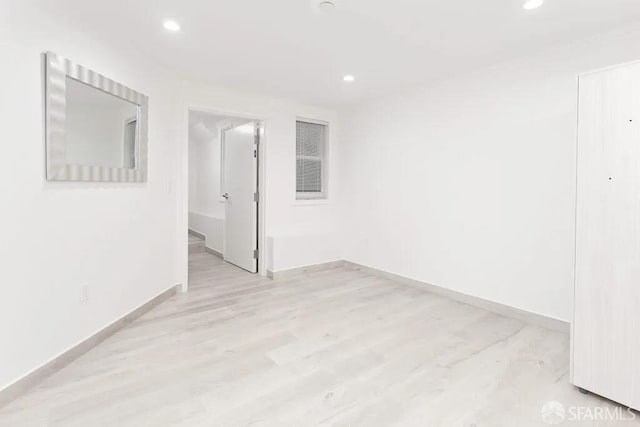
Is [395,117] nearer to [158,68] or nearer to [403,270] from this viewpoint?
[403,270]

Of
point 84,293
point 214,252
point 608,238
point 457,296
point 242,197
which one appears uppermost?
point 242,197

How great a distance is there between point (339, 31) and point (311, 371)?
7.70 feet

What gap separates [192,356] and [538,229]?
Result: 2884mm

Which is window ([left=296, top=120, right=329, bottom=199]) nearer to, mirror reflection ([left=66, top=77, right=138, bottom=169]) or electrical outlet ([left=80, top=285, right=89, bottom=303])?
mirror reflection ([left=66, top=77, right=138, bottom=169])

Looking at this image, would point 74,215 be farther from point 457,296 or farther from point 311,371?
point 457,296

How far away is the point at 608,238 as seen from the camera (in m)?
1.75

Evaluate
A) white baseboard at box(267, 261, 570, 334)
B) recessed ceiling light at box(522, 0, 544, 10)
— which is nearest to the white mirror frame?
white baseboard at box(267, 261, 570, 334)

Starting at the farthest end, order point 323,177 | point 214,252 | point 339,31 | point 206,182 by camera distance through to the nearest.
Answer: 1. point 206,182
2. point 214,252
3. point 323,177
4. point 339,31

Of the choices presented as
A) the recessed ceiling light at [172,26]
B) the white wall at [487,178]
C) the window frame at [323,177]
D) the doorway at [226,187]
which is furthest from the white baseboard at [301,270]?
the recessed ceiling light at [172,26]

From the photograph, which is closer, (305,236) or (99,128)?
(99,128)

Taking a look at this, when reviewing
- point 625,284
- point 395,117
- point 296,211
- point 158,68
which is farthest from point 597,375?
point 158,68

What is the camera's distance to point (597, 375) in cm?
180

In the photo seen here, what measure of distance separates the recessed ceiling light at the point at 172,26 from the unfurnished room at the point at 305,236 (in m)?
0.01

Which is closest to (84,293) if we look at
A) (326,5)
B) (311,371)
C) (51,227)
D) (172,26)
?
(51,227)
